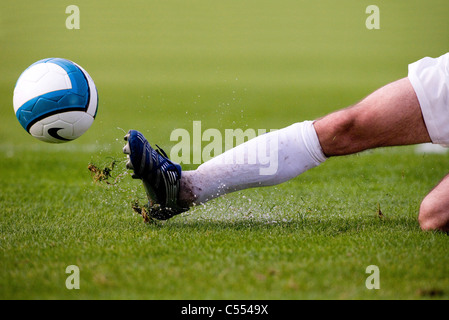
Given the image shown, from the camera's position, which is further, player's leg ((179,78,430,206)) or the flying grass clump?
the flying grass clump

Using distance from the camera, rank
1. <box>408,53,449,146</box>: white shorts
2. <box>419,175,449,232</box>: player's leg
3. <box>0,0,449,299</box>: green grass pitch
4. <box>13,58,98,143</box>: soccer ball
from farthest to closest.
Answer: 1. <box>13,58,98,143</box>: soccer ball
2. <box>419,175,449,232</box>: player's leg
3. <box>408,53,449,146</box>: white shorts
4. <box>0,0,449,299</box>: green grass pitch

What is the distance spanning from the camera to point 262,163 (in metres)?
3.23

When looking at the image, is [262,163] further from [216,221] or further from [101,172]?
[101,172]

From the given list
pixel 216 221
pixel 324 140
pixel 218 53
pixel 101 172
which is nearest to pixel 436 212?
pixel 324 140

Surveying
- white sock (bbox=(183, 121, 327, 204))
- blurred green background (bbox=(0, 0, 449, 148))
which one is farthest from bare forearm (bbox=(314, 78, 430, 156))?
blurred green background (bbox=(0, 0, 449, 148))

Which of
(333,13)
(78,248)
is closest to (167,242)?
(78,248)

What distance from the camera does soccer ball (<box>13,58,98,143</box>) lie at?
11.6ft

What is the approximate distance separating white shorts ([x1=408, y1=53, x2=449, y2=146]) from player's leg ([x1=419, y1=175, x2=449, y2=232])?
1.22 feet

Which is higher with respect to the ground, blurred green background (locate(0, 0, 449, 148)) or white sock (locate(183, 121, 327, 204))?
blurred green background (locate(0, 0, 449, 148))

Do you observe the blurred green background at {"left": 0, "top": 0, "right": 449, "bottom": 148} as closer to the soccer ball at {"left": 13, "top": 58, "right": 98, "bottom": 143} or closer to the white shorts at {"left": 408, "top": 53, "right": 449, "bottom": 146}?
the soccer ball at {"left": 13, "top": 58, "right": 98, "bottom": 143}

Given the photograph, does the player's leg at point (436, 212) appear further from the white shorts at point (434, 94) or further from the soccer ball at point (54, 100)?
the soccer ball at point (54, 100)

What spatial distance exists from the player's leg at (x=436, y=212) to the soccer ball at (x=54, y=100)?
2.17m

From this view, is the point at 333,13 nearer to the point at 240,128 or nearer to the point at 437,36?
the point at 437,36
